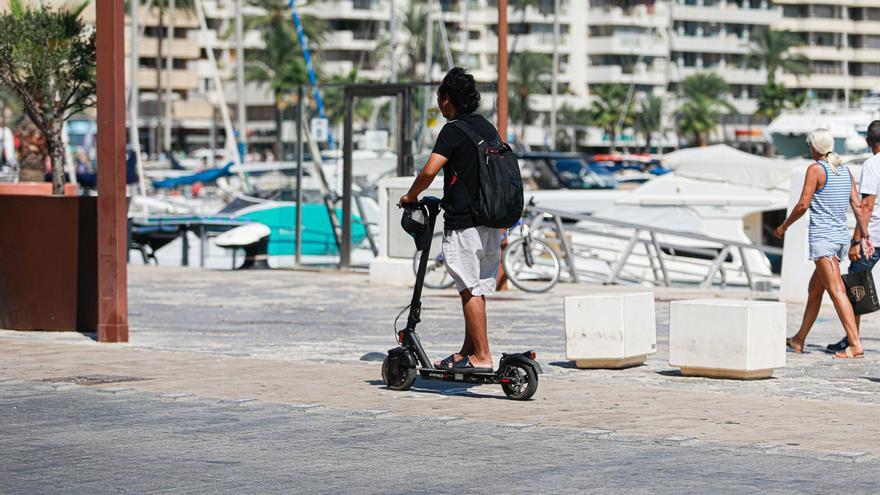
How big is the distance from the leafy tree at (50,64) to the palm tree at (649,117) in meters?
115

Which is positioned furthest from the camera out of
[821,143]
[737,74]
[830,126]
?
[737,74]

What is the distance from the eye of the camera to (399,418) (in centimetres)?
959

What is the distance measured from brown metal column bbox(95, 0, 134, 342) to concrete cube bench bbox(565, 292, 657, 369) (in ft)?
13.0

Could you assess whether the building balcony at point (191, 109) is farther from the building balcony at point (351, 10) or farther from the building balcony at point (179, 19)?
the building balcony at point (351, 10)

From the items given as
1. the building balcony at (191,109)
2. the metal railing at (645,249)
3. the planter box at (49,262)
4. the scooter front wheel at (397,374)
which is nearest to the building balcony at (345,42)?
the building balcony at (191,109)

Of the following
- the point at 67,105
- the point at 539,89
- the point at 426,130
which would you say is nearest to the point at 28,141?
the point at 426,130

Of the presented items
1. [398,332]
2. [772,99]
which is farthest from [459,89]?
[772,99]

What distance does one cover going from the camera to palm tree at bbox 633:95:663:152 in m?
132

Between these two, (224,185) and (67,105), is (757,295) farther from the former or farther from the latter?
(224,185)

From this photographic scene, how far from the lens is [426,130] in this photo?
2456 cm

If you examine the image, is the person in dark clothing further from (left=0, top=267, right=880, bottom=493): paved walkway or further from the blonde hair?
the blonde hair

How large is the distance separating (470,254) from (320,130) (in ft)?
52.0

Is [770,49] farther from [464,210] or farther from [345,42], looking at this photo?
[464,210]

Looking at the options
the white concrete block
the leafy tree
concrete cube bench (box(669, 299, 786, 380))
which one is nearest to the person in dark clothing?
concrete cube bench (box(669, 299, 786, 380))
